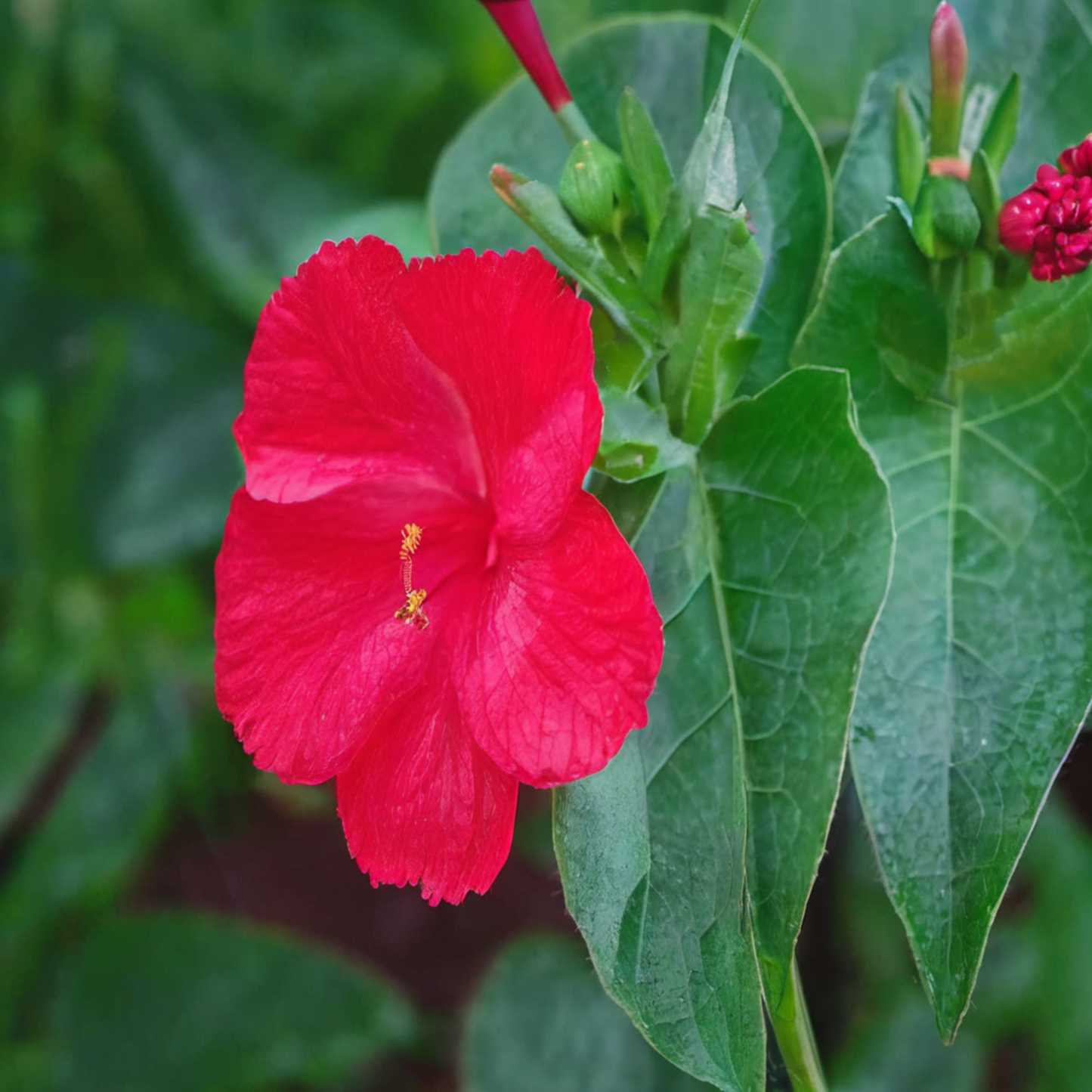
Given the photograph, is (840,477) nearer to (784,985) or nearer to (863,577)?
(863,577)

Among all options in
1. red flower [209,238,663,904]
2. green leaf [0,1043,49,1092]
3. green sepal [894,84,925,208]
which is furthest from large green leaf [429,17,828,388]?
green leaf [0,1043,49,1092]

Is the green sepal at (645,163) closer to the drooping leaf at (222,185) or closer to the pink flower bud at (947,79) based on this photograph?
the pink flower bud at (947,79)

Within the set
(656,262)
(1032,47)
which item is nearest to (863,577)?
(656,262)

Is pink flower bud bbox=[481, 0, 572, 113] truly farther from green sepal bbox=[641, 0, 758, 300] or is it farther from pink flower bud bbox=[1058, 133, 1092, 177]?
pink flower bud bbox=[1058, 133, 1092, 177]

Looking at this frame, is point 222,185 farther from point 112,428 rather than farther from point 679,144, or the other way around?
point 679,144

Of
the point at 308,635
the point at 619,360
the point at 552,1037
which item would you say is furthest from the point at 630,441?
the point at 552,1037
